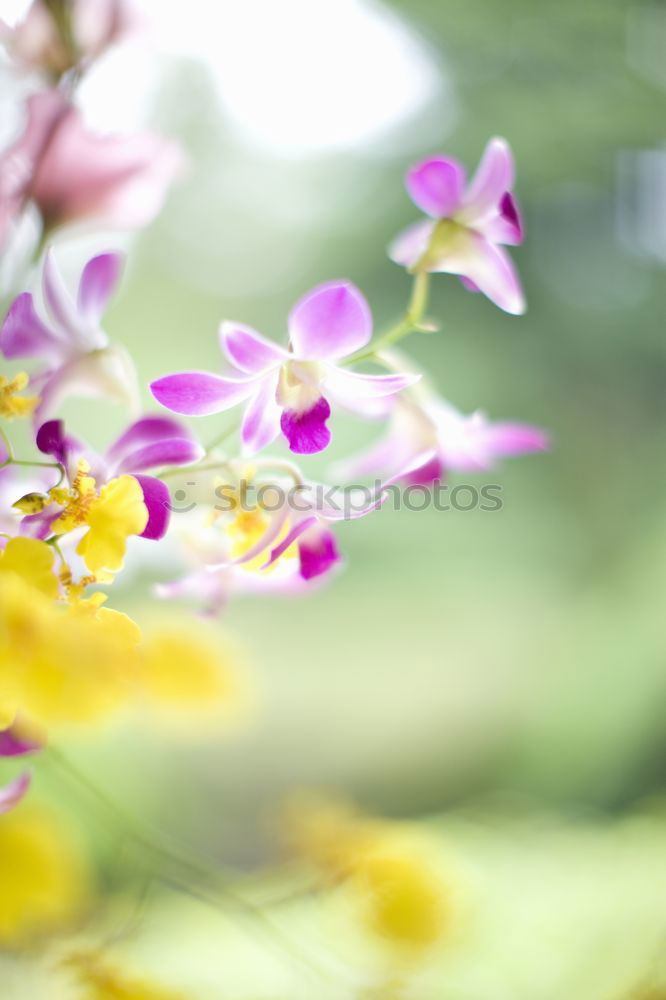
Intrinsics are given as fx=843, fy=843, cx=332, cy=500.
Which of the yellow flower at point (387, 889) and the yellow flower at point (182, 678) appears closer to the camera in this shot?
the yellow flower at point (182, 678)

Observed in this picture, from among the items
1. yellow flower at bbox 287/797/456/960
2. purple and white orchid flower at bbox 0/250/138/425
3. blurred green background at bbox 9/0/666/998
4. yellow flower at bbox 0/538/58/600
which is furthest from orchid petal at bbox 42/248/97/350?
blurred green background at bbox 9/0/666/998

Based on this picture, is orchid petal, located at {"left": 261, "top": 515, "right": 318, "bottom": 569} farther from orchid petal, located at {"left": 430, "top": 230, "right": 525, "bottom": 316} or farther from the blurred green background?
the blurred green background

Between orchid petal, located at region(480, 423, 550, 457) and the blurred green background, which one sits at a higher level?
orchid petal, located at region(480, 423, 550, 457)

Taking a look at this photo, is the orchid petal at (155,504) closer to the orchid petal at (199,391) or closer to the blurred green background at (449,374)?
the orchid petal at (199,391)

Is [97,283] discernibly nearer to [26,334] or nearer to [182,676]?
[26,334]

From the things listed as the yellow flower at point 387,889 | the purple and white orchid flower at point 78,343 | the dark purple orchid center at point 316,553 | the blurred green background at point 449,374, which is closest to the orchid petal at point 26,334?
the purple and white orchid flower at point 78,343

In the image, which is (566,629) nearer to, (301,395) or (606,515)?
(606,515)

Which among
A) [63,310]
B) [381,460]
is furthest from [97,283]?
[381,460]
